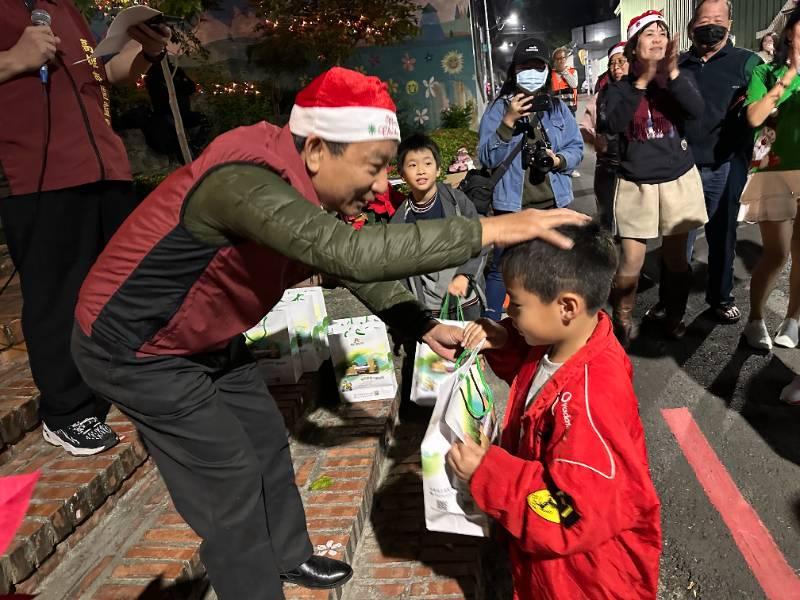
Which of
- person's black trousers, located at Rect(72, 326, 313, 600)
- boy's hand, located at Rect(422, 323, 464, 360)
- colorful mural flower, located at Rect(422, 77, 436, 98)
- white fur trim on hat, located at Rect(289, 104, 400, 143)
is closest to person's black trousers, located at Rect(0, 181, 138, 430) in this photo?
person's black trousers, located at Rect(72, 326, 313, 600)

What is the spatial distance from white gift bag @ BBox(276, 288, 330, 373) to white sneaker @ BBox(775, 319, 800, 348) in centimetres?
294

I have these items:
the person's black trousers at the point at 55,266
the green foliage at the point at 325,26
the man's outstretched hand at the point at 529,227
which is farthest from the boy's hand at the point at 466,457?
the green foliage at the point at 325,26

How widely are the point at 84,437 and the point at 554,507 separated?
79.6 inches

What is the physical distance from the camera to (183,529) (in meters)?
2.25

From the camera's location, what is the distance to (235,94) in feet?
36.5

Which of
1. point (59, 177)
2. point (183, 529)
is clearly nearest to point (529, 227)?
point (183, 529)

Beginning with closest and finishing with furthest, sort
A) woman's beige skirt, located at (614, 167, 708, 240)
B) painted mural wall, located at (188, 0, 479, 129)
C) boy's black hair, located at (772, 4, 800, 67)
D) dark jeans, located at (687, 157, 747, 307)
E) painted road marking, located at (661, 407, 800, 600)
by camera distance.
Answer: painted road marking, located at (661, 407, 800, 600) < boy's black hair, located at (772, 4, 800, 67) < woman's beige skirt, located at (614, 167, 708, 240) < dark jeans, located at (687, 157, 747, 307) < painted mural wall, located at (188, 0, 479, 129)

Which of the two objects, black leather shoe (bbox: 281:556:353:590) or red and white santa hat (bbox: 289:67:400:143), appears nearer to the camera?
red and white santa hat (bbox: 289:67:400:143)

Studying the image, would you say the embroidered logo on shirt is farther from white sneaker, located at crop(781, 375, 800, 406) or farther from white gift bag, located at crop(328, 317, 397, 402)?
white sneaker, located at crop(781, 375, 800, 406)

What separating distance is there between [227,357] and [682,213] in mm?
3017

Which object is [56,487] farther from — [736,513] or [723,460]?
[723,460]

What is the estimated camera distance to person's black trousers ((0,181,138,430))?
231 cm

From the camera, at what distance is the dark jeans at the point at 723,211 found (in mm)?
4137

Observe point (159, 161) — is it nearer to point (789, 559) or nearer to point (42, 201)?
point (42, 201)
